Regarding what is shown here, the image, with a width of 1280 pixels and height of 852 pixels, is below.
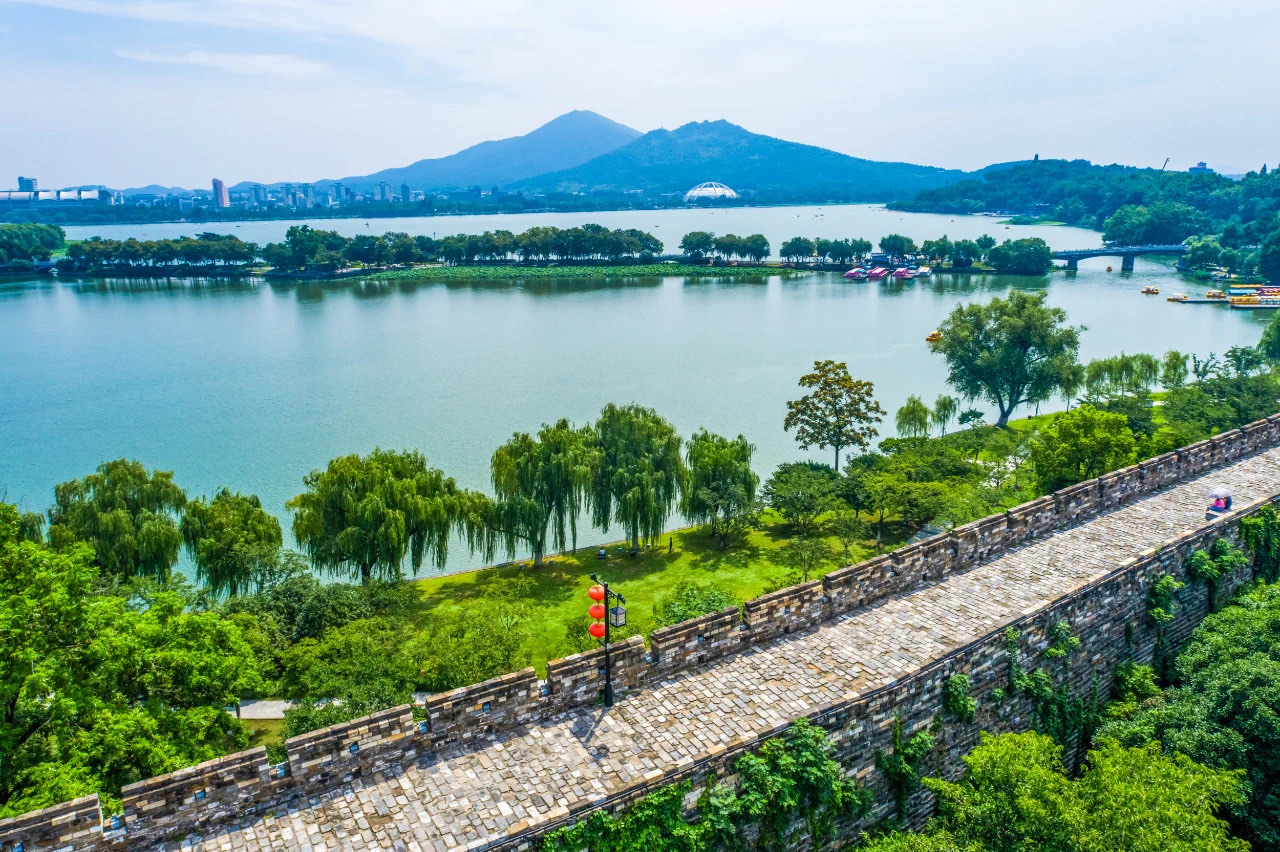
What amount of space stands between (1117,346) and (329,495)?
194ft

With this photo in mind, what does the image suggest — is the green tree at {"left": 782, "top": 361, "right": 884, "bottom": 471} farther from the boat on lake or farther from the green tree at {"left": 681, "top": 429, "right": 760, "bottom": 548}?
the boat on lake

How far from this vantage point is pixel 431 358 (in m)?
58.6

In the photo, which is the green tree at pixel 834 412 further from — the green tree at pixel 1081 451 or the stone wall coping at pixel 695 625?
the stone wall coping at pixel 695 625

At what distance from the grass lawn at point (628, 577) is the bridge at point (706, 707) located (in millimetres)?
7614

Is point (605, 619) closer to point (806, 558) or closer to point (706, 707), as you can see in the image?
point (706, 707)

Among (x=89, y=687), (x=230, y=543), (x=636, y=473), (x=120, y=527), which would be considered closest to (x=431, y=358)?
(x=636, y=473)

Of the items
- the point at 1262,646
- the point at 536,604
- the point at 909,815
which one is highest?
the point at 1262,646

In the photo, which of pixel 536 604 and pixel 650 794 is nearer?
pixel 650 794

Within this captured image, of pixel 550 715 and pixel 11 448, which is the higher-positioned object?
pixel 550 715

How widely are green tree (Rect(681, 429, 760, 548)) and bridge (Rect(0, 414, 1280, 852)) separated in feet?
37.3

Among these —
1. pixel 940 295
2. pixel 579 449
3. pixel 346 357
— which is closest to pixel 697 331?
pixel 346 357

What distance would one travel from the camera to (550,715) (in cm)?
1041

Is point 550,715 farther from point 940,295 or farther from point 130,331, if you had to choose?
point 940,295

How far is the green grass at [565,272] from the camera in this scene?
106m
